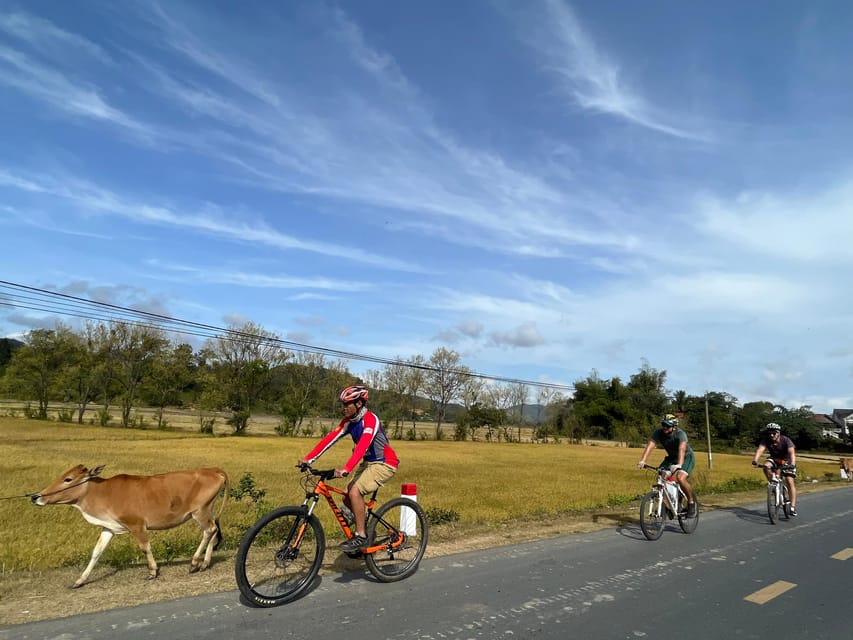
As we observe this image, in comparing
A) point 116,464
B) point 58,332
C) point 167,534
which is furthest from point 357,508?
point 58,332

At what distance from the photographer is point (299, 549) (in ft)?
17.2

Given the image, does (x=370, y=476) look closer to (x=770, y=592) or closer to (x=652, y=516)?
(x=770, y=592)

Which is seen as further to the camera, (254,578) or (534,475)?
(534,475)

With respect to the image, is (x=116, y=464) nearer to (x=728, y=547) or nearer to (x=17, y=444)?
(x=17, y=444)

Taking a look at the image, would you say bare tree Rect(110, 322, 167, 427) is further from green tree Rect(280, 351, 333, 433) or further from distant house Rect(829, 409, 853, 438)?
distant house Rect(829, 409, 853, 438)

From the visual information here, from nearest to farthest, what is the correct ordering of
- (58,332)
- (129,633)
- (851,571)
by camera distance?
(129,633) < (851,571) < (58,332)

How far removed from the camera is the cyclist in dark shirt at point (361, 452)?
5.64 metres

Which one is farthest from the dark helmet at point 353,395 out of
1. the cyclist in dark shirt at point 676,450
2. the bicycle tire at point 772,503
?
the bicycle tire at point 772,503

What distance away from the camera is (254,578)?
508 cm

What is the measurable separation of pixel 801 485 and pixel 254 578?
24388 millimetres

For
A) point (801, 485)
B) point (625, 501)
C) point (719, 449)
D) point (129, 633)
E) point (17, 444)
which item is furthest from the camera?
point (719, 449)

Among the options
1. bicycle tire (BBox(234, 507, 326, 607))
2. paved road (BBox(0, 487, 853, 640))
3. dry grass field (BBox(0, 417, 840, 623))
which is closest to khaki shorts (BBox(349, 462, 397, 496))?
bicycle tire (BBox(234, 507, 326, 607))

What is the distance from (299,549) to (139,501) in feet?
6.29

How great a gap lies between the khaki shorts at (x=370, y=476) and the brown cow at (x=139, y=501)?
1.81 meters
